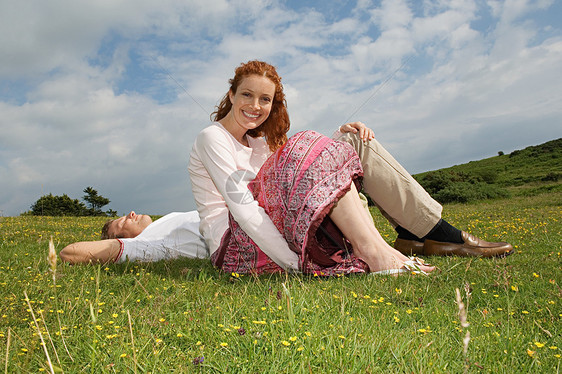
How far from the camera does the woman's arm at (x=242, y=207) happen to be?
3.67 metres

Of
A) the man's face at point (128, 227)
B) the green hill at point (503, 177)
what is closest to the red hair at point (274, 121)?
→ the man's face at point (128, 227)

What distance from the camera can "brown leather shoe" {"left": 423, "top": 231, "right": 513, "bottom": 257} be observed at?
16.1 feet

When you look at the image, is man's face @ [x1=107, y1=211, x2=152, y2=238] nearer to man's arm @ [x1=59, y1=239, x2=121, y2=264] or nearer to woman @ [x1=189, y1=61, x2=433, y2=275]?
man's arm @ [x1=59, y1=239, x2=121, y2=264]

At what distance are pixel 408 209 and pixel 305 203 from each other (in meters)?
1.60

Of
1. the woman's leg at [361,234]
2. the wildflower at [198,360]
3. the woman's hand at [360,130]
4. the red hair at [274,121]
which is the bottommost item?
the wildflower at [198,360]

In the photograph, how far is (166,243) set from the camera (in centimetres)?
557

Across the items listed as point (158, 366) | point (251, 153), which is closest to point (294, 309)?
point (158, 366)

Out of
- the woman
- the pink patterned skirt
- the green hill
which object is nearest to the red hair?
the woman

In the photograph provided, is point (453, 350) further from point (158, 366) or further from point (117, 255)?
point (117, 255)

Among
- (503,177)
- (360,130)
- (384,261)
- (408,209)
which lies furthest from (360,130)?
(503,177)

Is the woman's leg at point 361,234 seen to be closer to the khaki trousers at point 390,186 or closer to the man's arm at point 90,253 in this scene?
the khaki trousers at point 390,186

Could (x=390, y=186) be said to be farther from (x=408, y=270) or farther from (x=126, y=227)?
(x=126, y=227)

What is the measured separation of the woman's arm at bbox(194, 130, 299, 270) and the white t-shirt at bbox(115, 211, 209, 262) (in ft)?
5.99

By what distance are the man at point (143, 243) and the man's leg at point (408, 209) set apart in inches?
102
